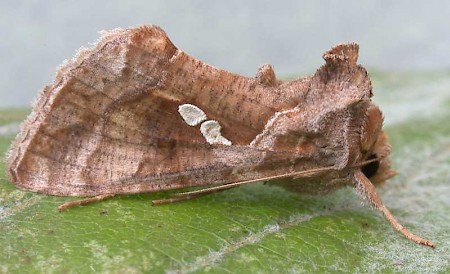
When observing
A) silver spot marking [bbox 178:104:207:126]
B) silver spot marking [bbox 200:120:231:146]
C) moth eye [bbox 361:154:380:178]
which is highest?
silver spot marking [bbox 178:104:207:126]

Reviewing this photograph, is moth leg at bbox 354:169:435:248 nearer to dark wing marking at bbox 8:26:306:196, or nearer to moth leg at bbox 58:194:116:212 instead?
dark wing marking at bbox 8:26:306:196

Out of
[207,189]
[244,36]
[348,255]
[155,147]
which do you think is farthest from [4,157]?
[244,36]

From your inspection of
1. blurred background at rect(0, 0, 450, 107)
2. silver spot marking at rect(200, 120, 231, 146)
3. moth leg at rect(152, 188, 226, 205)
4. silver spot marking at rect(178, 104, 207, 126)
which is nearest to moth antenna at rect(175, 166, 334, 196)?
moth leg at rect(152, 188, 226, 205)

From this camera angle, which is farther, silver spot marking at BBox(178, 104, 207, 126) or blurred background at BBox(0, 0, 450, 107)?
blurred background at BBox(0, 0, 450, 107)

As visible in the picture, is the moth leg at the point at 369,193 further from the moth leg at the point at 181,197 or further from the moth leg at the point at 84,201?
the moth leg at the point at 84,201

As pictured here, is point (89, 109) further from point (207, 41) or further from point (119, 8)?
point (207, 41)

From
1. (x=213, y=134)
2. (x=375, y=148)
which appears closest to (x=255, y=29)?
(x=375, y=148)

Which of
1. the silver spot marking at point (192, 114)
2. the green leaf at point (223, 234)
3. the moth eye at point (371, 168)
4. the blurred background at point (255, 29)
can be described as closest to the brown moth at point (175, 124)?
the silver spot marking at point (192, 114)

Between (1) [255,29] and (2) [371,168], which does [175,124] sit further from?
(1) [255,29]
